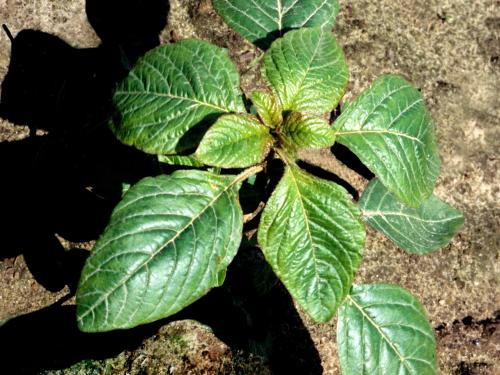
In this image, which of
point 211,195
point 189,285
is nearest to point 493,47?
point 211,195

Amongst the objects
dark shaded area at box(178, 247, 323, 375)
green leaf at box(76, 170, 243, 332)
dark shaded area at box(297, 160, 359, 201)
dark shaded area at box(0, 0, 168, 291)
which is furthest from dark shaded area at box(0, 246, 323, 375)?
green leaf at box(76, 170, 243, 332)

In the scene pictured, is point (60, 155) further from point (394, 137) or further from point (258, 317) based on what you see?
point (394, 137)

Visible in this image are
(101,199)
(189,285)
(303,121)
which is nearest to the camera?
(189,285)

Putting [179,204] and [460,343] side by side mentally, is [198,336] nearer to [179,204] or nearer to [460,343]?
[179,204]

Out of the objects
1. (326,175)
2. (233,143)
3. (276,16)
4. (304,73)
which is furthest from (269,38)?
(326,175)

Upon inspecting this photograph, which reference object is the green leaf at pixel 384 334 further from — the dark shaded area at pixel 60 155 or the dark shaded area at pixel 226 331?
the dark shaded area at pixel 60 155

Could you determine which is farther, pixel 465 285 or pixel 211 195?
pixel 465 285
